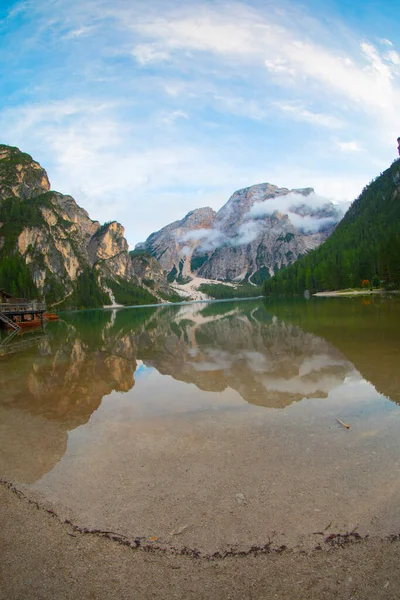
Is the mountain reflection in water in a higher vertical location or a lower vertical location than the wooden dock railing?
lower

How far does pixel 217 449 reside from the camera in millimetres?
9281

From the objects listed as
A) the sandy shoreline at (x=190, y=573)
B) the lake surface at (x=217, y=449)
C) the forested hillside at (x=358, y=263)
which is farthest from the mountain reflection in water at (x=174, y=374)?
the forested hillside at (x=358, y=263)

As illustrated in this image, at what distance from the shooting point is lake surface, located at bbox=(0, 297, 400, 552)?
242 inches

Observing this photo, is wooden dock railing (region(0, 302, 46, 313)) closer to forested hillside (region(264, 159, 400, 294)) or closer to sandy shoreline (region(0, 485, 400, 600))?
sandy shoreline (region(0, 485, 400, 600))

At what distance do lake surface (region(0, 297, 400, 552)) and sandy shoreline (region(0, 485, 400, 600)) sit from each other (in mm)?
388

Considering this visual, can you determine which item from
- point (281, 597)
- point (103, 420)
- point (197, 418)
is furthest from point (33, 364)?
point (281, 597)

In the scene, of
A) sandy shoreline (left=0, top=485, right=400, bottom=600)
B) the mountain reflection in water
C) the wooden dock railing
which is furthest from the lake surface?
the wooden dock railing

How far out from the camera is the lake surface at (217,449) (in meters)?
6.15

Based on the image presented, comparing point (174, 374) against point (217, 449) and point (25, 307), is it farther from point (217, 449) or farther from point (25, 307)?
point (25, 307)

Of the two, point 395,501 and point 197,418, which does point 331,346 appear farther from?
point 395,501

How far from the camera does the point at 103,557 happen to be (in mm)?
5383

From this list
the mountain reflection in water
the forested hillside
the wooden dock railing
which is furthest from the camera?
the forested hillside

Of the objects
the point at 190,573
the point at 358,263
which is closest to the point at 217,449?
the point at 190,573

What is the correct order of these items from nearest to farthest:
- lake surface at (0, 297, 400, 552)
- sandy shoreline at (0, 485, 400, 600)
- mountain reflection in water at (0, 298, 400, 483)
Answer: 1. sandy shoreline at (0, 485, 400, 600)
2. lake surface at (0, 297, 400, 552)
3. mountain reflection in water at (0, 298, 400, 483)
